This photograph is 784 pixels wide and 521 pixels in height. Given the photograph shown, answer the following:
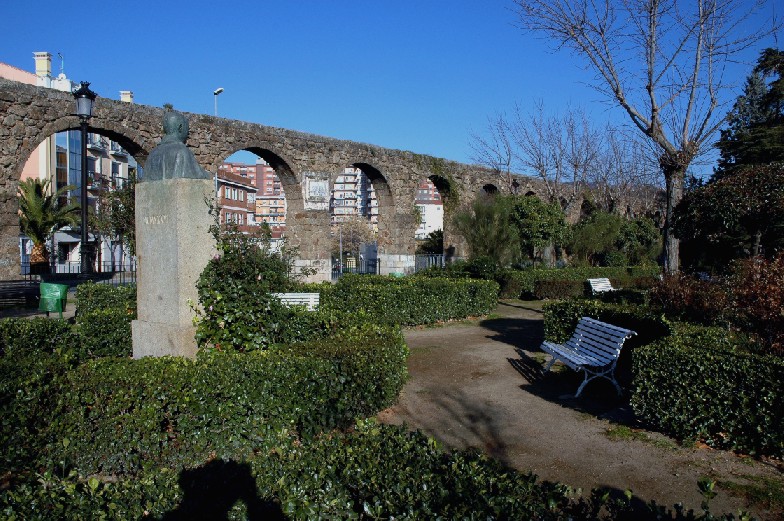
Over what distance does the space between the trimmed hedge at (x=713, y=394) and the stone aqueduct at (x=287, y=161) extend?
11.8m

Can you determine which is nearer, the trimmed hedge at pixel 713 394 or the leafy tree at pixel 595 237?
the trimmed hedge at pixel 713 394

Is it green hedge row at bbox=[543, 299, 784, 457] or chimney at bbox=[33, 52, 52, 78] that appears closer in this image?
green hedge row at bbox=[543, 299, 784, 457]

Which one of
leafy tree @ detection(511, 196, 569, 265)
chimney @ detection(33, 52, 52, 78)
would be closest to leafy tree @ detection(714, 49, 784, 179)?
leafy tree @ detection(511, 196, 569, 265)

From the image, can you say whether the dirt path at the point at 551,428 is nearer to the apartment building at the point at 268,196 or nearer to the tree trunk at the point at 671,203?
the tree trunk at the point at 671,203

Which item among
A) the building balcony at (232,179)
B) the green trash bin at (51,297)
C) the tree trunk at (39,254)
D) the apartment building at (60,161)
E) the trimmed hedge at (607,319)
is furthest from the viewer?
the building balcony at (232,179)

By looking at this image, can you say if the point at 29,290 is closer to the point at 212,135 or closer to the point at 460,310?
the point at 212,135

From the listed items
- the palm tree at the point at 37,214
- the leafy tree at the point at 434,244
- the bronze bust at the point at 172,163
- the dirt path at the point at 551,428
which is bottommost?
the dirt path at the point at 551,428

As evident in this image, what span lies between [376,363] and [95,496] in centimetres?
289

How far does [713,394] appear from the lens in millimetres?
4801

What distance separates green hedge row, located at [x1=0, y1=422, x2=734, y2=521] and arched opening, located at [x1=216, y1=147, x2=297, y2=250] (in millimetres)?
3475

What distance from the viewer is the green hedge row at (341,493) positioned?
2346 millimetres

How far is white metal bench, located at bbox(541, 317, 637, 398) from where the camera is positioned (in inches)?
245

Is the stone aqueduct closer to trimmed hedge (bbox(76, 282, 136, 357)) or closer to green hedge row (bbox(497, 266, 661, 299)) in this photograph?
green hedge row (bbox(497, 266, 661, 299))

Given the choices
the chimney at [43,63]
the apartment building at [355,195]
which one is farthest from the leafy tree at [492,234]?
the apartment building at [355,195]
